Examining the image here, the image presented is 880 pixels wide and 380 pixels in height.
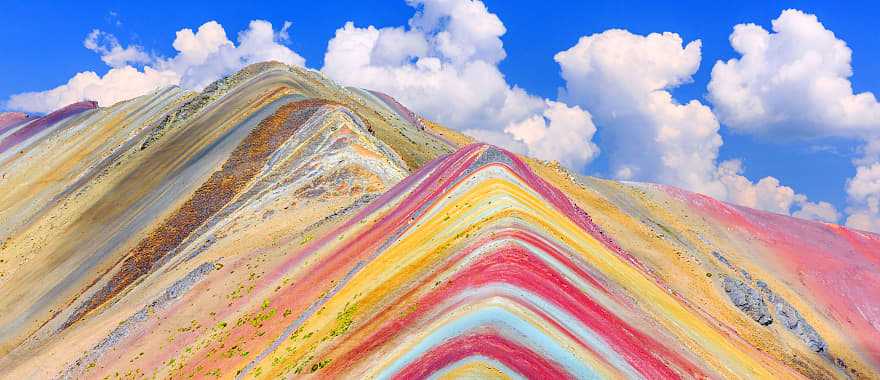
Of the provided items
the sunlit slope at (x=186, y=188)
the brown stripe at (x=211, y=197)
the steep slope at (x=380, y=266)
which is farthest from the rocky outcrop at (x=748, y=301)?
the brown stripe at (x=211, y=197)

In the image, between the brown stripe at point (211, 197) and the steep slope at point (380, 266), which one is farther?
the brown stripe at point (211, 197)

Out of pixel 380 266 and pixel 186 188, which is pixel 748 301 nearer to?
pixel 380 266

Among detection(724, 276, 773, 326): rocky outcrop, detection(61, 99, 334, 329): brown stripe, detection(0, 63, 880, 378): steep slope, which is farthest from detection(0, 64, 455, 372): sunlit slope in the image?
detection(724, 276, 773, 326): rocky outcrop

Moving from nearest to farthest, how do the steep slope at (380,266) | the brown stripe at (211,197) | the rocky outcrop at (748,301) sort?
the steep slope at (380,266)
the rocky outcrop at (748,301)
the brown stripe at (211,197)

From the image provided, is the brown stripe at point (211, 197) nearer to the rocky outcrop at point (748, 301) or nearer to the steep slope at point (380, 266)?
the steep slope at point (380, 266)

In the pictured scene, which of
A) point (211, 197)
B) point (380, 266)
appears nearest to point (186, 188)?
point (211, 197)

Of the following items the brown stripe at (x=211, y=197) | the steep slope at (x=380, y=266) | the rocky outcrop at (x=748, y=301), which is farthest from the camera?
the brown stripe at (x=211, y=197)

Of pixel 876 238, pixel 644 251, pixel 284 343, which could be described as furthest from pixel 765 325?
pixel 876 238

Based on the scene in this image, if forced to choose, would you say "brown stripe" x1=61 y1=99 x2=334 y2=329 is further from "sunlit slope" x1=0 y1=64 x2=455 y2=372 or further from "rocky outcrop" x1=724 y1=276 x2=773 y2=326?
"rocky outcrop" x1=724 y1=276 x2=773 y2=326

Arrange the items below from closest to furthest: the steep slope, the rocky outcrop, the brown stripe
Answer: the steep slope → the rocky outcrop → the brown stripe
